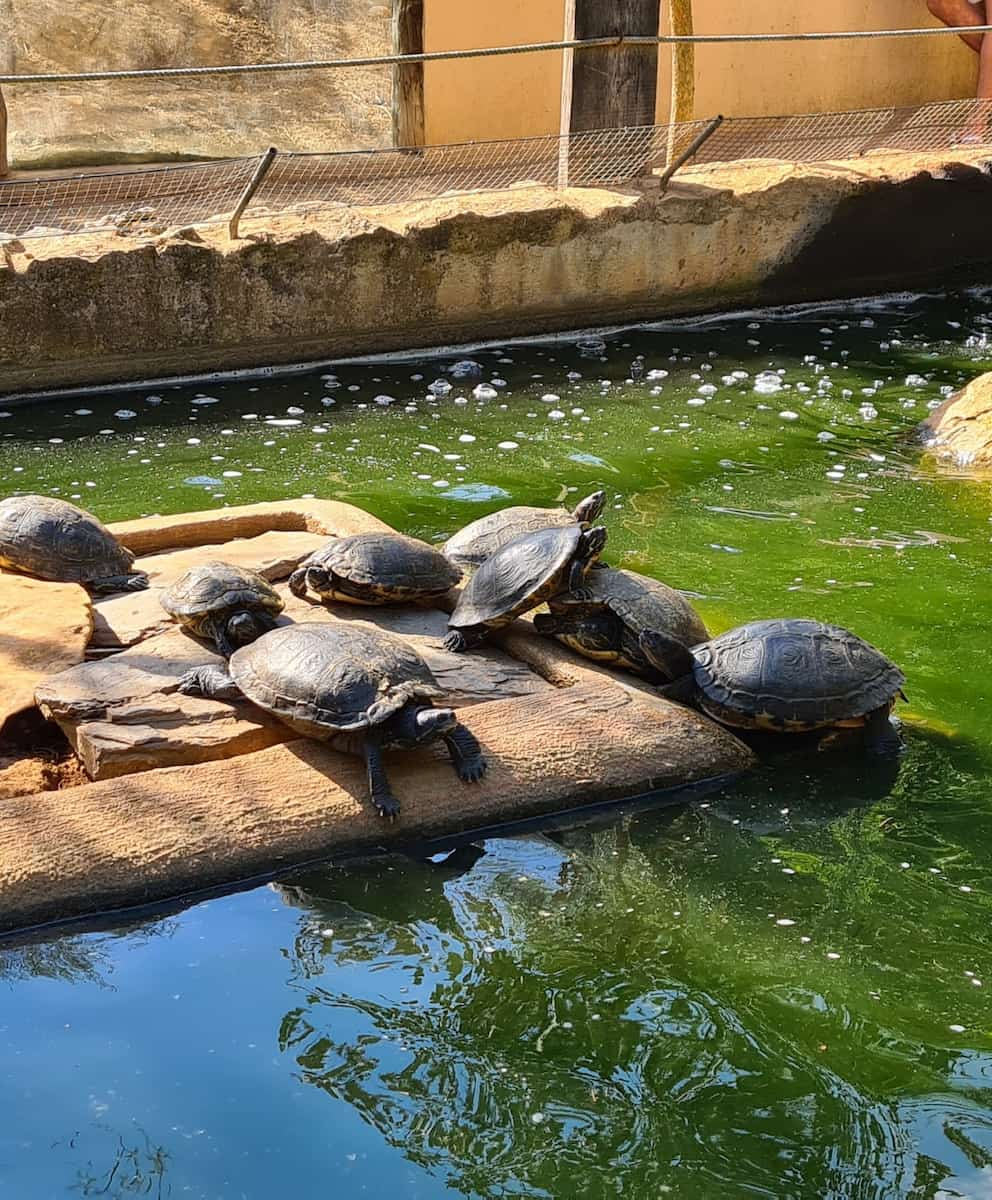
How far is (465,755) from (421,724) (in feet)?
0.78

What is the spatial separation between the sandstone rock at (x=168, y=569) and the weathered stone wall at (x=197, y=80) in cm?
1028

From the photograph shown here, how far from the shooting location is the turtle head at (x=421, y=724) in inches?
186

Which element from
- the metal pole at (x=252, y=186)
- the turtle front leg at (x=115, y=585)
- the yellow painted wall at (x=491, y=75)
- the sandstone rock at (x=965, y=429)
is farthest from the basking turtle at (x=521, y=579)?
the yellow painted wall at (x=491, y=75)

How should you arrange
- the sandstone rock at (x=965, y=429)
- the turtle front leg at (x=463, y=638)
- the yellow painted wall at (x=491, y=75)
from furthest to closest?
the yellow painted wall at (x=491, y=75)
the sandstone rock at (x=965, y=429)
the turtle front leg at (x=463, y=638)

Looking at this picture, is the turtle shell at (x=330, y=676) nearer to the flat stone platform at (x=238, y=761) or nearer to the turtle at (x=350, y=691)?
the turtle at (x=350, y=691)

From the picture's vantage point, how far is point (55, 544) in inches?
234

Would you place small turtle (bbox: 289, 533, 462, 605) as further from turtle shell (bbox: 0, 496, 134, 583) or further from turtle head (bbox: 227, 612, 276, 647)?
turtle shell (bbox: 0, 496, 134, 583)

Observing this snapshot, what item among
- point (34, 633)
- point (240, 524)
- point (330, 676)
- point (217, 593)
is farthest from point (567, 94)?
point (330, 676)

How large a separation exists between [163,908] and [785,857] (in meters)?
1.93

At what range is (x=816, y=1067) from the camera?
3.74 meters

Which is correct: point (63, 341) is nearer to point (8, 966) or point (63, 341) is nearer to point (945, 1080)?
point (8, 966)

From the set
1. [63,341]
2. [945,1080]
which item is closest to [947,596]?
[945,1080]

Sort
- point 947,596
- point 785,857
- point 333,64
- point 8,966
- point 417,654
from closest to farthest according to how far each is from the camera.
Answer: point 8,966 < point 785,857 < point 417,654 < point 947,596 < point 333,64

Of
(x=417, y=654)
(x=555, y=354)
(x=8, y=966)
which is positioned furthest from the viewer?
(x=555, y=354)
